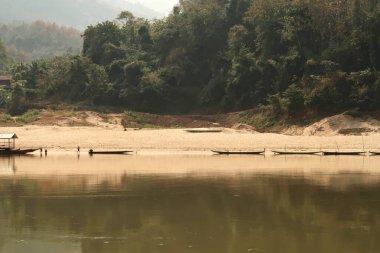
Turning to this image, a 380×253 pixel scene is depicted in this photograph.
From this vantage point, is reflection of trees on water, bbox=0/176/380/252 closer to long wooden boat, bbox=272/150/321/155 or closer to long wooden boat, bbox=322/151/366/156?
long wooden boat, bbox=322/151/366/156

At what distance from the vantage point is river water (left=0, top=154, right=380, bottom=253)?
14227mm

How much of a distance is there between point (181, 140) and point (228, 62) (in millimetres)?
24968

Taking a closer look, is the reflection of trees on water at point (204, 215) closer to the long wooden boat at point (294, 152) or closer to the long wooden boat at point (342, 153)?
the long wooden boat at point (342, 153)

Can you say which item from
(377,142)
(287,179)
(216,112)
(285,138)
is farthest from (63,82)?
(287,179)

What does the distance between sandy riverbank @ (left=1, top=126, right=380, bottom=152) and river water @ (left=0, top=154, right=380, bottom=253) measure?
28.8ft

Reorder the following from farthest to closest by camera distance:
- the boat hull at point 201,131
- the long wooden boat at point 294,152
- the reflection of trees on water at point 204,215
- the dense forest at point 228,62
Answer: the dense forest at point 228,62 → the boat hull at point 201,131 → the long wooden boat at point 294,152 → the reflection of trees on water at point 204,215

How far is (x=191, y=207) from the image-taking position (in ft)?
64.1

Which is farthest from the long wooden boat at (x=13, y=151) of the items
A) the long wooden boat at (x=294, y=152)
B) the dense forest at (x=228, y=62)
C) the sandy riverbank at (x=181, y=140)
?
the dense forest at (x=228, y=62)

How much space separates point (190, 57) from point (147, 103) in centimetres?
995

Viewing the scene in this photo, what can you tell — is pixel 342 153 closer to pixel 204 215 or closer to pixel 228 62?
pixel 204 215

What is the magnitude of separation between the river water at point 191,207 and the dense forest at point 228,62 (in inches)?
750

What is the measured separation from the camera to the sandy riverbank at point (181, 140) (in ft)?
Result: 141

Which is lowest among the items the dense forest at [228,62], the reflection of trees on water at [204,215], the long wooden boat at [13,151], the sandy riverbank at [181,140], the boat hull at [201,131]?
the reflection of trees on water at [204,215]

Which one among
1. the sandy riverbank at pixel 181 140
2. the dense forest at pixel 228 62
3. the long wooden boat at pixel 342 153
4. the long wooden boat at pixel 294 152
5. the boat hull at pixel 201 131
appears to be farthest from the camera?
the dense forest at pixel 228 62
